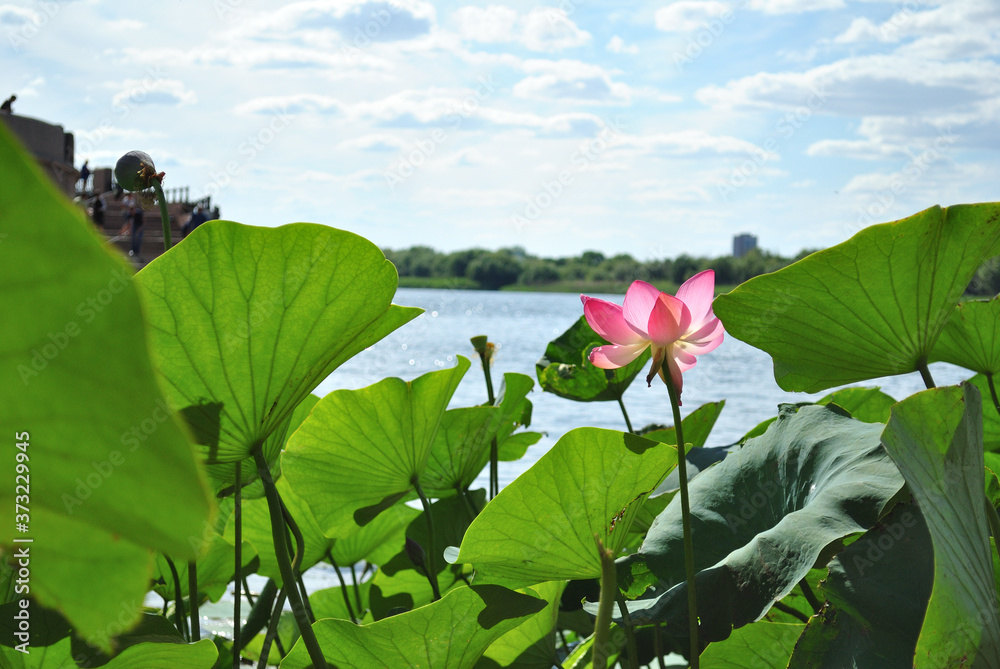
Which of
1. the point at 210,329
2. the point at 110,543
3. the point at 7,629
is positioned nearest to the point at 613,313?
the point at 210,329

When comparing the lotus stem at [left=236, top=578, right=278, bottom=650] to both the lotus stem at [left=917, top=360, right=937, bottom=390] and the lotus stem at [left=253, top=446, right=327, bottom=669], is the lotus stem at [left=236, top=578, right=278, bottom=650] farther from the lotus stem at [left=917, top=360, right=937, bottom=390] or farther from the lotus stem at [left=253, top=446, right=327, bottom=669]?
the lotus stem at [left=917, top=360, right=937, bottom=390]

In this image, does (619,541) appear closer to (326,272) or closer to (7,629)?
(326,272)

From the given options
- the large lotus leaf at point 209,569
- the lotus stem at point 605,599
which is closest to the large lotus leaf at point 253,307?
the lotus stem at point 605,599

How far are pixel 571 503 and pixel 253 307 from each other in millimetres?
345

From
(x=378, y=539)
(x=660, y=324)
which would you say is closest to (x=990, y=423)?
(x=660, y=324)

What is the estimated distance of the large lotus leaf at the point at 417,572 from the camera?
1.22 meters

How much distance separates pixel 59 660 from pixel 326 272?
0.45 meters

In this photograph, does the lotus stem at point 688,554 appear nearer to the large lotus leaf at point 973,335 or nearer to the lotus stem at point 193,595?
the lotus stem at point 193,595

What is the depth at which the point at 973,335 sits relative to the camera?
1009 millimetres

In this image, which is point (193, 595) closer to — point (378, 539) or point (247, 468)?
point (247, 468)

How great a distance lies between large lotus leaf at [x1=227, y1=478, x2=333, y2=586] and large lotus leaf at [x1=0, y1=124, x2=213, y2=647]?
3.31 ft

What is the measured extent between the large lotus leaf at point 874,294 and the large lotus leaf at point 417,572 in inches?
24.3

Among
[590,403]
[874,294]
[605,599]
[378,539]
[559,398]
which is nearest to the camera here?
[605,599]

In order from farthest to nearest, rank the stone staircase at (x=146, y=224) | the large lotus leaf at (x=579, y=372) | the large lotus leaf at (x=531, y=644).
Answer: the stone staircase at (x=146, y=224) < the large lotus leaf at (x=579, y=372) < the large lotus leaf at (x=531, y=644)
